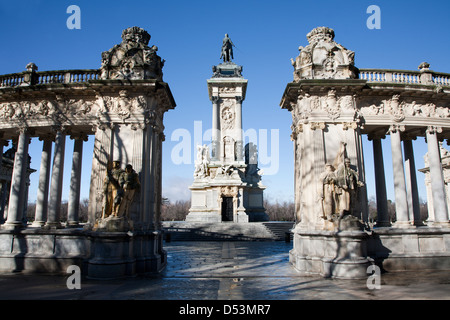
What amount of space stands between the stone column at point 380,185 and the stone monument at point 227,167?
16.0 metres

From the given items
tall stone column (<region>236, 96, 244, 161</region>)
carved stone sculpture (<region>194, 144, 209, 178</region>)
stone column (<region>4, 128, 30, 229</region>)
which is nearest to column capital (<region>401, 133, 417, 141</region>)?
stone column (<region>4, 128, 30, 229</region>)

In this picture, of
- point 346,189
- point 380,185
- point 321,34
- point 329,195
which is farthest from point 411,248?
point 321,34

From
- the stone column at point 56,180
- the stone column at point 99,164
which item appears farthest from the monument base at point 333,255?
the stone column at point 56,180

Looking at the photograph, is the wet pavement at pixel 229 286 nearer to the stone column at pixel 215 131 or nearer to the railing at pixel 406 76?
the railing at pixel 406 76

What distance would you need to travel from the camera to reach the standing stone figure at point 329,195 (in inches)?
467

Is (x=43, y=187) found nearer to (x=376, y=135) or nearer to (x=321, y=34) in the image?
(x=321, y=34)

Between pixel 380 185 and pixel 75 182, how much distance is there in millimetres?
15500

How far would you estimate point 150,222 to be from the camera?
12602 mm

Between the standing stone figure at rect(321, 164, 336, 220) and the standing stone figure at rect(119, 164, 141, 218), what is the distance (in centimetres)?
711

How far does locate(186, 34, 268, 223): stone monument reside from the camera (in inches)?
1249

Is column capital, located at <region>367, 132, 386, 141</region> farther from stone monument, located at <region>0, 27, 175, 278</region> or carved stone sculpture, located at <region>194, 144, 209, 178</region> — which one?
carved stone sculpture, located at <region>194, 144, 209, 178</region>
